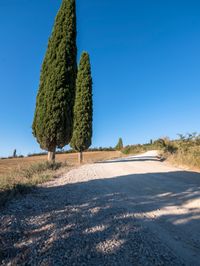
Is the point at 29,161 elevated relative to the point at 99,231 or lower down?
elevated

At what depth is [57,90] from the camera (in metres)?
14.7

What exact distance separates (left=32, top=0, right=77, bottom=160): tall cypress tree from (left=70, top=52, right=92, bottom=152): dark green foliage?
5.94m

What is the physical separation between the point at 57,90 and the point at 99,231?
12.8 meters

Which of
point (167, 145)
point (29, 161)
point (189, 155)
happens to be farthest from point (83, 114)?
point (189, 155)

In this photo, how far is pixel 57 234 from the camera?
2.73m

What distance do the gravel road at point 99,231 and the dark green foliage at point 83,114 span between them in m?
16.2

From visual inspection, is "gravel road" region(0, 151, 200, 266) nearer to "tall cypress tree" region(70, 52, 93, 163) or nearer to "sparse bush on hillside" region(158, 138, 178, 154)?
"tall cypress tree" region(70, 52, 93, 163)

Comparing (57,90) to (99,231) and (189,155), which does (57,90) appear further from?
(99,231)

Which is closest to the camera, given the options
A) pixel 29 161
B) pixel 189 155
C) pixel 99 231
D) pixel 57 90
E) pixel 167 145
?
pixel 99 231

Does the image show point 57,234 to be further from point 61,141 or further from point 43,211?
point 61,141

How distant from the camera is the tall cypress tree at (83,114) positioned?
2103cm

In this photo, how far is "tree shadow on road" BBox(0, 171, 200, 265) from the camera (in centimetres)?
224

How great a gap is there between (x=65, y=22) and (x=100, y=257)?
16796mm

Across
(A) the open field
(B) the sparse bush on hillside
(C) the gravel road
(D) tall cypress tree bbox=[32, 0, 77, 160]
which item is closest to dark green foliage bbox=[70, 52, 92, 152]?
(A) the open field
